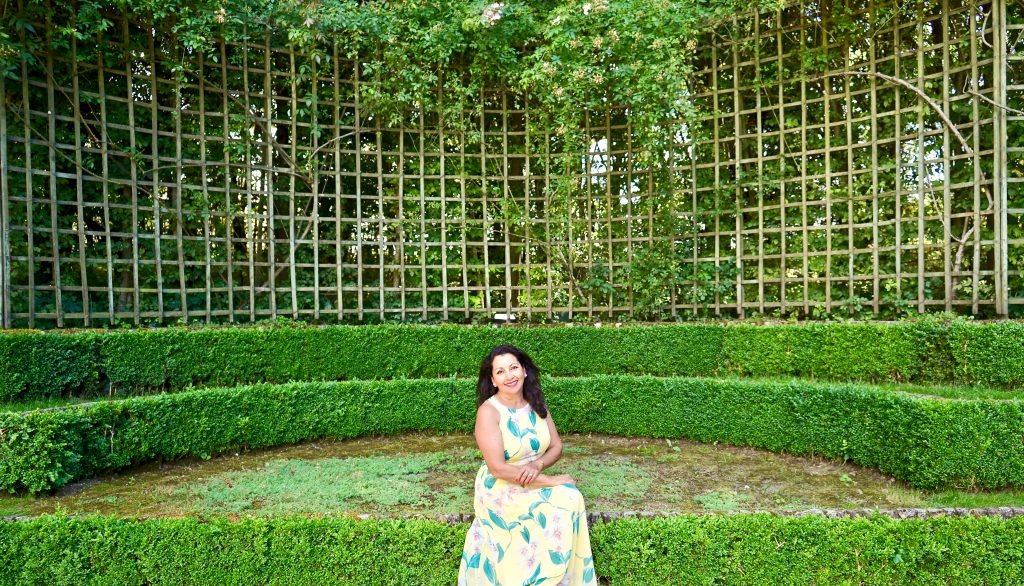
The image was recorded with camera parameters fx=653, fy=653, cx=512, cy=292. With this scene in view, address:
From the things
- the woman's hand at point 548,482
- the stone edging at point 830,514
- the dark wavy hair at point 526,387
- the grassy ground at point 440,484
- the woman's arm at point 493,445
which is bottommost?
the grassy ground at point 440,484

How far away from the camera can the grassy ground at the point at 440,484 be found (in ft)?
13.9

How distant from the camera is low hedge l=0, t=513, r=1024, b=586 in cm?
321

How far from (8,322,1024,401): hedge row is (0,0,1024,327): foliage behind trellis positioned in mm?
1063

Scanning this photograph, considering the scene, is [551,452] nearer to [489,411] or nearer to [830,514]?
[489,411]

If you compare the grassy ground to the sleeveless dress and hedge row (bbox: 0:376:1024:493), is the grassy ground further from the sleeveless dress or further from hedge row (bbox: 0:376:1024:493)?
the sleeveless dress

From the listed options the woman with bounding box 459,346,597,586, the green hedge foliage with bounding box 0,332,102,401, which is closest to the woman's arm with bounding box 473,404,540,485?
the woman with bounding box 459,346,597,586

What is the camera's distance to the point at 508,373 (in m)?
3.21

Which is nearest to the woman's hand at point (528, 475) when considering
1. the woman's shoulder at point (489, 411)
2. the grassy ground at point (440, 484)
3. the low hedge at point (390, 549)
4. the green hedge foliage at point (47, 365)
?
the woman's shoulder at point (489, 411)

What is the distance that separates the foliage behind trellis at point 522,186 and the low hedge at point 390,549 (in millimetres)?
4017

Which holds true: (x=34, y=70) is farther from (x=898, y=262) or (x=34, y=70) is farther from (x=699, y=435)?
(x=898, y=262)

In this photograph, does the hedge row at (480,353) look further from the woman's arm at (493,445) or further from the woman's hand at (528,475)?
the woman's hand at (528,475)

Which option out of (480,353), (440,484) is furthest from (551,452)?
(480,353)

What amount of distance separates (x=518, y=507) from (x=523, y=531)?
11 cm

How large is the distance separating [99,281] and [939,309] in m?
9.16
